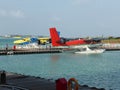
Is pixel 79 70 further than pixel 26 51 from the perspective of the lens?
No

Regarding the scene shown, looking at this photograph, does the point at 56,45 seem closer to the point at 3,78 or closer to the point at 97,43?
the point at 97,43

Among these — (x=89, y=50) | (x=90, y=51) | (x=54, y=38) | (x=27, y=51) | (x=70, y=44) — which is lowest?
(x=90, y=51)

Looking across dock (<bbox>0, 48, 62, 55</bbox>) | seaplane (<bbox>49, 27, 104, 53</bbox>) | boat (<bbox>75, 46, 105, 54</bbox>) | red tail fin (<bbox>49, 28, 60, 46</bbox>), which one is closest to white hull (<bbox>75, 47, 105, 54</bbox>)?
boat (<bbox>75, 46, 105, 54</bbox>)

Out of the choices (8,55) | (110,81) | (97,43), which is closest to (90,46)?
(97,43)

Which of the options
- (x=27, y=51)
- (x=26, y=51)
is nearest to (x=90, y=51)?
(x=27, y=51)

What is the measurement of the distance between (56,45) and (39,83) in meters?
70.0

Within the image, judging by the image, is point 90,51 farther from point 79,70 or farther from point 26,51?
point 79,70

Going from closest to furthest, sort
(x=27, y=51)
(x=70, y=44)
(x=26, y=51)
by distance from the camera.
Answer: (x=26, y=51) → (x=27, y=51) → (x=70, y=44)

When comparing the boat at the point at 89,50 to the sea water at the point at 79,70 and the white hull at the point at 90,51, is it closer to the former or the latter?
the white hull at the point at 90,51

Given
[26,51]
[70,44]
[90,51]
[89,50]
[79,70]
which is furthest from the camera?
[70,44]

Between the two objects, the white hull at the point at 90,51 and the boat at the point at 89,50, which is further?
the boat at the point at 89,50

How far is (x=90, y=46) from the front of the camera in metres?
93.3

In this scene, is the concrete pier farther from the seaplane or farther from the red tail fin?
the red tail fin

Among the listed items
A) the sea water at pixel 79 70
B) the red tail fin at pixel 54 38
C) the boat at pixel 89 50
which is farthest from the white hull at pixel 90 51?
the sea water at pixel 79 70
